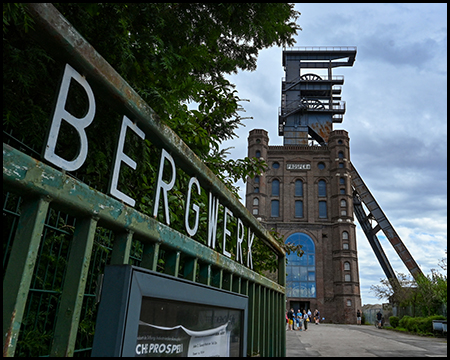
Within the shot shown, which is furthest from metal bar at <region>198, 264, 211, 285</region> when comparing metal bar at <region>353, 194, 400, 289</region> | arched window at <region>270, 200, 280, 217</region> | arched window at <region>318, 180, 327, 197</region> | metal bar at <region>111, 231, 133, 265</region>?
metal bar at <region>353, 194, 400, 289</region>

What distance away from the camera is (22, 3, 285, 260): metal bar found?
100 cm

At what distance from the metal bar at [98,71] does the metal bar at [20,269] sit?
45cm

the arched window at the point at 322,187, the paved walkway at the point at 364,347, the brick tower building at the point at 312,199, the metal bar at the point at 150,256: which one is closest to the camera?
the metal bar at the point at 150,256

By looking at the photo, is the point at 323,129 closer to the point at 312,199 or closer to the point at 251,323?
the point at 312,199

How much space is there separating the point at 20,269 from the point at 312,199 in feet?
142

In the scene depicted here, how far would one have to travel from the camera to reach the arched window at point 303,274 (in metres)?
39.2

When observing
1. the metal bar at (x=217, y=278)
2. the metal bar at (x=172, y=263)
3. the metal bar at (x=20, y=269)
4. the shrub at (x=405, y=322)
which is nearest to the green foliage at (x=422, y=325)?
the shrub at (x=405, y=322)

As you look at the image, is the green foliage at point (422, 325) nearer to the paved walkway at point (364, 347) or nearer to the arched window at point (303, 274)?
the paved walkway at point (364, 347)

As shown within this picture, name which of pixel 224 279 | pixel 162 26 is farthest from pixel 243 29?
pixel 224 279

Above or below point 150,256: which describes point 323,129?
above

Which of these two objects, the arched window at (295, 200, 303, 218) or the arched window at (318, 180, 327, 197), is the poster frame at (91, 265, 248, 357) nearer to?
the arched window at (295, 200, 303, 218)

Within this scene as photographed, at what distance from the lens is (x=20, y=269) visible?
35.7 inches

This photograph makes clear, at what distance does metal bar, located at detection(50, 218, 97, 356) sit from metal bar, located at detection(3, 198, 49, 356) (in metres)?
0.15

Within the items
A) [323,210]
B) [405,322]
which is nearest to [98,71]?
[405,322]
